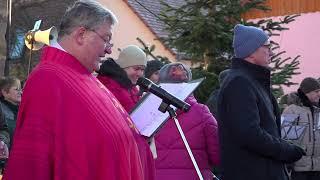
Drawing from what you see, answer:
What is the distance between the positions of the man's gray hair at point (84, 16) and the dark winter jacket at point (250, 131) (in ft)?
4.83

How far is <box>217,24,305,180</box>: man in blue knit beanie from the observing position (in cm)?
387

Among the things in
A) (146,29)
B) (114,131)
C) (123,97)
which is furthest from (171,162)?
(146,29)

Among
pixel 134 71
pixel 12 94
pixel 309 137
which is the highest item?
pixel 134 71

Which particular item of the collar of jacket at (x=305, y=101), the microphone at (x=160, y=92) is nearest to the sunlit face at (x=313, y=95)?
the collar of jacket at (x=305, y=101)

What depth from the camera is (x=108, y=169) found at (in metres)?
2.51

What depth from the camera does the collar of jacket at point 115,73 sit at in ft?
14.2

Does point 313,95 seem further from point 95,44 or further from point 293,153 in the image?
point 95,44

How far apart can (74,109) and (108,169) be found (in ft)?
0.94

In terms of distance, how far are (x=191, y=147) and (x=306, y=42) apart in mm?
16514

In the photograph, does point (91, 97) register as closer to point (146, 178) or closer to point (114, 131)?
point (114, 131)

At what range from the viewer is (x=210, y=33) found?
26.5 feet

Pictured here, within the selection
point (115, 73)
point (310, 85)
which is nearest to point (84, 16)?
point (115, 73)

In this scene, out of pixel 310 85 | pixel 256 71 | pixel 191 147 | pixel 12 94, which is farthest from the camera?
pixel 310 85

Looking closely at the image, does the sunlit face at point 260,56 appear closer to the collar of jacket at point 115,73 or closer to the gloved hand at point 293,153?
the gloved hand at point 293,153
